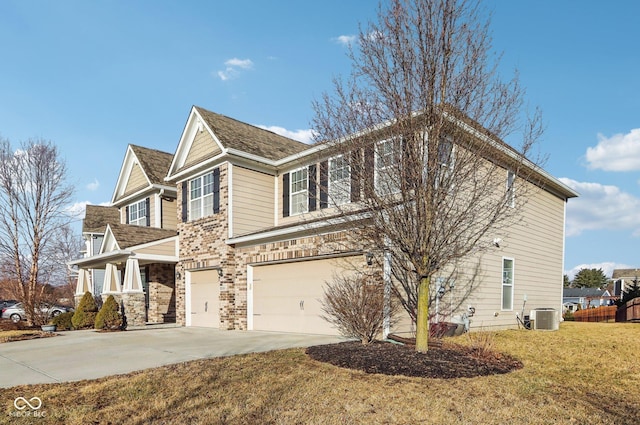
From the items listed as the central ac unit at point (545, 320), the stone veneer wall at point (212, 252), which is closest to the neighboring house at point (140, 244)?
the stone veneer wall at point (212, 252)

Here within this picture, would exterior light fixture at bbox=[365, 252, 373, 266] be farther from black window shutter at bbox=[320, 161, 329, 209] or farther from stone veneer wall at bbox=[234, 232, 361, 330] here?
black window shutter at bbox=[320, 161, 329, 209]

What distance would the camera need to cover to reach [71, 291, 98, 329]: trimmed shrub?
15905mm

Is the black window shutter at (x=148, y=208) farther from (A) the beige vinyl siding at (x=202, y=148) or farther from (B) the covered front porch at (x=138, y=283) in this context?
(A) the beige vinyl siding at (x=202, y=148)

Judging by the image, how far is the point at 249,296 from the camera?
1455cm

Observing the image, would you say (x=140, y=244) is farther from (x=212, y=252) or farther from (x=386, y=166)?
(x=386, y=166)

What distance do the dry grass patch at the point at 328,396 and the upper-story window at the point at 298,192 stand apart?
25.8 feet

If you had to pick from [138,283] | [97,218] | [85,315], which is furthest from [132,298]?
[97,218]

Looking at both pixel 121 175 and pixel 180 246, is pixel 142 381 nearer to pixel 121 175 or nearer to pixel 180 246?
pixel 180 246

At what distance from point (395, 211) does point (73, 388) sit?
5.75 m

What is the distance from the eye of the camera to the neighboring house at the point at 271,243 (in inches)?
491

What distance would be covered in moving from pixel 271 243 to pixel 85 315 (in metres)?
8.47

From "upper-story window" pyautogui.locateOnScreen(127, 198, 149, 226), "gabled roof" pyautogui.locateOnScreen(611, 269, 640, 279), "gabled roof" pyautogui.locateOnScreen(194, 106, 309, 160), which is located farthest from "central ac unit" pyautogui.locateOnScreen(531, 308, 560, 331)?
"gabled roof" pyautogui.locateOnScreen(611, 269, 640, 279)

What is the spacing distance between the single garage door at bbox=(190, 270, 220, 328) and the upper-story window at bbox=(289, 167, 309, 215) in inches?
158

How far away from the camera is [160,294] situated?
19.3 metres
